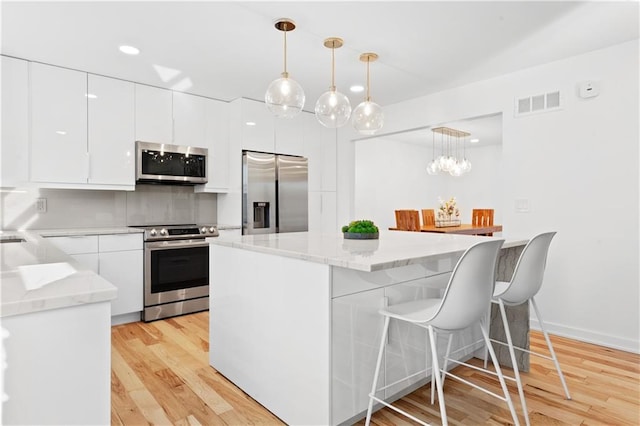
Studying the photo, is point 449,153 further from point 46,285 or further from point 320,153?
point 46,285

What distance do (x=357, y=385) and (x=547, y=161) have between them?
2.73 m

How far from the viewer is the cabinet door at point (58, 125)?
3.29m

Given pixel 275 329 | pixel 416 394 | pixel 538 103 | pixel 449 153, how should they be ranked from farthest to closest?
pixel 449 153 → pixel 538 103 → pixel 416 394 → pixel 275 329

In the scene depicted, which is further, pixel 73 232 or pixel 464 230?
pixel 464 230

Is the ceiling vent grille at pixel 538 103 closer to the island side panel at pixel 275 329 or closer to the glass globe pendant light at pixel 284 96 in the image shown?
the glass globe pendant light at pixel 284 96

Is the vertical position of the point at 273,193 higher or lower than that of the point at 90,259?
higher

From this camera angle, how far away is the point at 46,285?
1.00 m

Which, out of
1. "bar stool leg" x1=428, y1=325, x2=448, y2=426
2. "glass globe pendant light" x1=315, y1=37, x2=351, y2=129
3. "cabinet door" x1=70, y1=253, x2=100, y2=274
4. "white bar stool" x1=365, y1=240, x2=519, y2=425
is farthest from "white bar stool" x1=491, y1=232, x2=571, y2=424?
"cabinet door" x1=70, y1=253, x2=100, y2=274

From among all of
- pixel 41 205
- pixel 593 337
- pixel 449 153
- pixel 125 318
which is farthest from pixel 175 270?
pixel 449 153

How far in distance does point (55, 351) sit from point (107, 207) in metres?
3.48

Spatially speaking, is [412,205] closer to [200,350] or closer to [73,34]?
[200,350]

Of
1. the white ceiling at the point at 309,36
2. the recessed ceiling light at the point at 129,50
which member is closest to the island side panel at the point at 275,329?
the white ceiling at the point at 309,36

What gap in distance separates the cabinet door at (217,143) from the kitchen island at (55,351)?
3.43 m

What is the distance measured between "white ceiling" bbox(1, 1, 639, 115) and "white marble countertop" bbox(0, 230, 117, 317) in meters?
1.82
